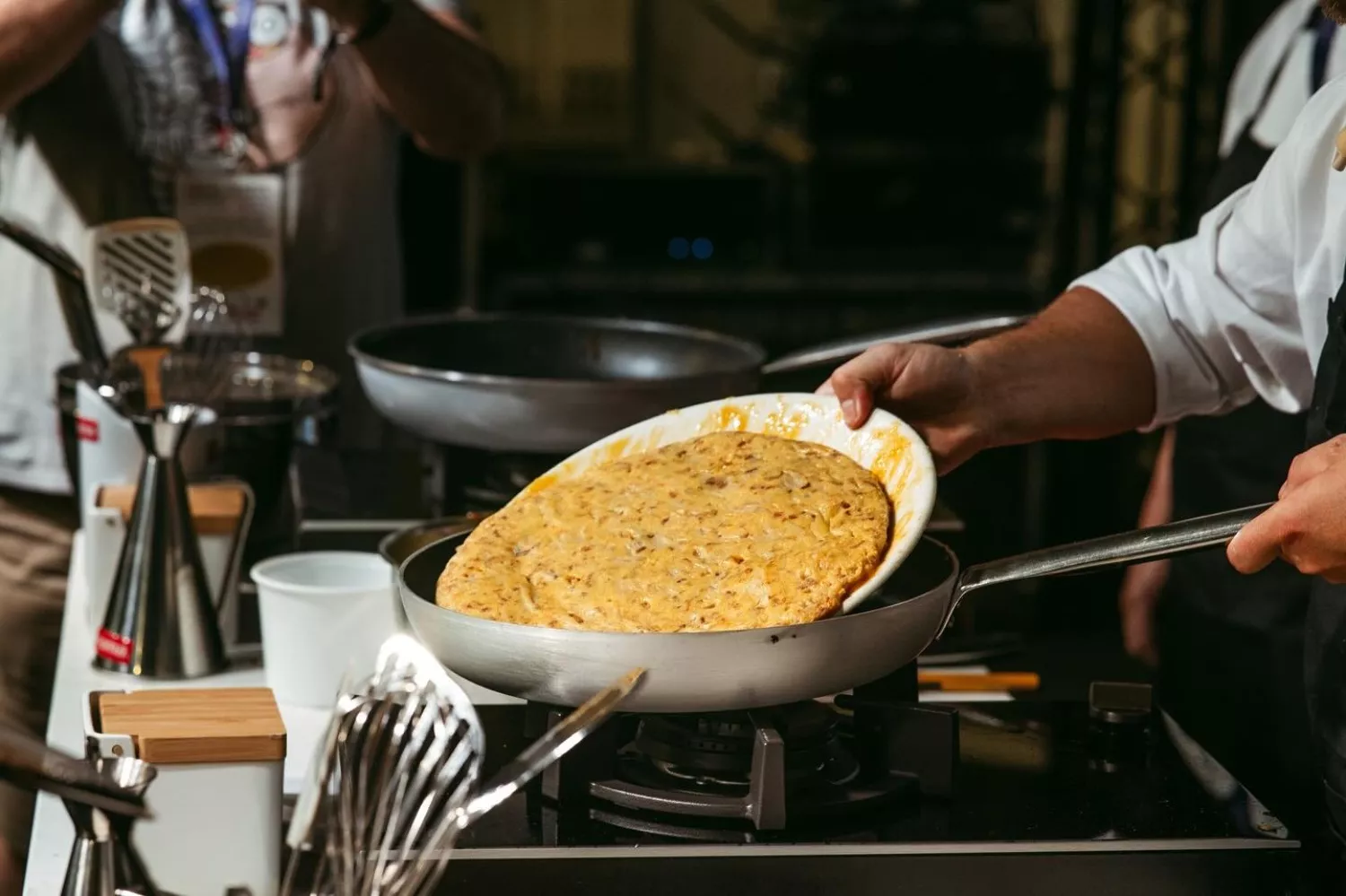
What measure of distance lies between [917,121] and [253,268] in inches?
113

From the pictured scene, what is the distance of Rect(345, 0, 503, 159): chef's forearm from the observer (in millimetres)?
2059

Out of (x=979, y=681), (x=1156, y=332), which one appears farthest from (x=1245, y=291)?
(x=979, y=681)

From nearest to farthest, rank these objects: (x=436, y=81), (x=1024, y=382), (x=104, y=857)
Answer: (x=104, y=857), (x=1024, y=382), (x=436, y=81)

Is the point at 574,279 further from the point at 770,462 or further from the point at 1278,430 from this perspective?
the point at 770,462

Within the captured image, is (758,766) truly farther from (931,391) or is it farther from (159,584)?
(159,584)

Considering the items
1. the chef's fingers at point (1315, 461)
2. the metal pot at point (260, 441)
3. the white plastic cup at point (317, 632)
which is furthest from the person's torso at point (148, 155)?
the chef's fingers at point (1315, 461)

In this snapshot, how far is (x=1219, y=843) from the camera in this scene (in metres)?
0.99

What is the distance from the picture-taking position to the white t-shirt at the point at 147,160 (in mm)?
2123

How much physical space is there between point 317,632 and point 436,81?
1023mm

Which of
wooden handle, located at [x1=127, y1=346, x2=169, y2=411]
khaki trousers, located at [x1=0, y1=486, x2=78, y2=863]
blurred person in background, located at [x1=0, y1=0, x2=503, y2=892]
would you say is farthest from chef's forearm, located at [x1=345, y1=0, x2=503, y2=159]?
khaki trousers, located at [x1=0, y1=486, x2=78, y2=863]

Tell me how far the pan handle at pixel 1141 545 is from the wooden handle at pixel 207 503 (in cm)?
73

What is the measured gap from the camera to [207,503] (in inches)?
59.7

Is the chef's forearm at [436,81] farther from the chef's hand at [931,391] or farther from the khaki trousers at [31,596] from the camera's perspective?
the chef's hand at [931,391]

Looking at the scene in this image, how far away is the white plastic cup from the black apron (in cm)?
110
